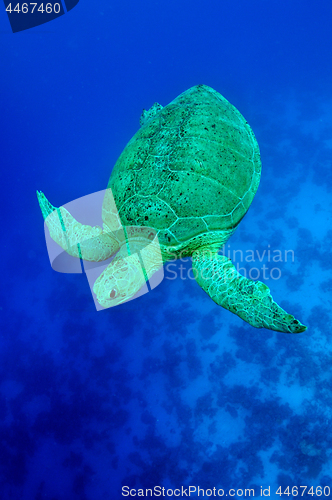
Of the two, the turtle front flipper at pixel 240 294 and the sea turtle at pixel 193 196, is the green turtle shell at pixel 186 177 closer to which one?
the sea turtle at pixel 193 196

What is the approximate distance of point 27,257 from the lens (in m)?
3.14

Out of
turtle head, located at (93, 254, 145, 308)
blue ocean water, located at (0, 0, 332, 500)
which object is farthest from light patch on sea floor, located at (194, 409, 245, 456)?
turtle head, located at (93, 254, 145, 308)

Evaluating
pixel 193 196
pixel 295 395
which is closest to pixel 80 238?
pixel 193 196

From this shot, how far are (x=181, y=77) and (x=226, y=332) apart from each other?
122 inches

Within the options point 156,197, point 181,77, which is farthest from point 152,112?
point 156,197

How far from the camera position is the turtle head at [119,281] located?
1.90 meters

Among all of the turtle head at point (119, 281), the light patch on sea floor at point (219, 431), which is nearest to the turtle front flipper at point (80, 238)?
the turtle head at point (119, 281)

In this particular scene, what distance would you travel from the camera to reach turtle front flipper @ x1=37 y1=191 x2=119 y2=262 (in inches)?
91.3

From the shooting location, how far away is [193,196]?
6.16ft

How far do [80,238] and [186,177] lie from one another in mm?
1070

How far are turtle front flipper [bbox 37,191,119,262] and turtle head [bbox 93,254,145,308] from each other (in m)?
0.31

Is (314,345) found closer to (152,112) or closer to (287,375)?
(287,375)

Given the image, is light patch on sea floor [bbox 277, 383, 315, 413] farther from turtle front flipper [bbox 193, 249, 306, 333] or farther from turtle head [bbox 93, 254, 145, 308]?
turtle head [bbox 93, 254, 145, 308]

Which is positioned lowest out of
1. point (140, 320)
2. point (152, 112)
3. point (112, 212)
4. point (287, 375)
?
point (287, 375)
